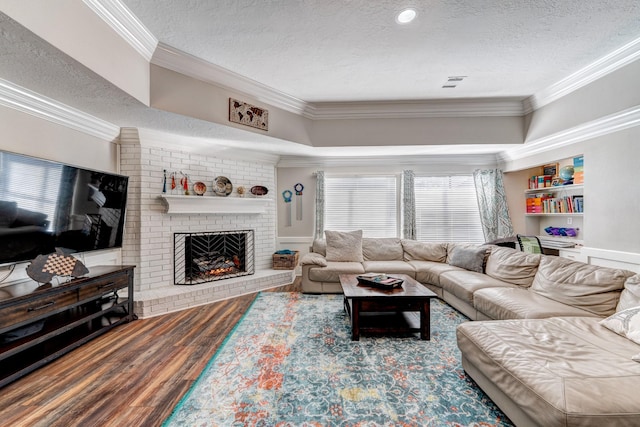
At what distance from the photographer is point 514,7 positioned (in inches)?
82.8

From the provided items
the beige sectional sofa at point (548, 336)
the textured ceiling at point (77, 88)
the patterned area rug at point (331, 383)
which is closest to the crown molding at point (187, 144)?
the textured ceiling at point (77, 88)

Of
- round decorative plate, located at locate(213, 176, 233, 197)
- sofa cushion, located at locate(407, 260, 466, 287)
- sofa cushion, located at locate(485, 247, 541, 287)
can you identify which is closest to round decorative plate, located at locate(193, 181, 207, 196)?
round decorative plate, located at locate(213, 176, 233, 197)

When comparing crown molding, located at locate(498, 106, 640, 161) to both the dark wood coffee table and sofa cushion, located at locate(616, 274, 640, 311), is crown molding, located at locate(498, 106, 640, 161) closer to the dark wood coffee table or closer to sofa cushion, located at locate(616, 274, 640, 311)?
sofa cushion, located at locate(616, 274, 640, 311)

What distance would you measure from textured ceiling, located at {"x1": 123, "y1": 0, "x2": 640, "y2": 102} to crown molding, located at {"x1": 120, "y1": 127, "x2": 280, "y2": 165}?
46.6 inches

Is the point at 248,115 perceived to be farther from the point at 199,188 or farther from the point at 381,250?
the point at 381,250

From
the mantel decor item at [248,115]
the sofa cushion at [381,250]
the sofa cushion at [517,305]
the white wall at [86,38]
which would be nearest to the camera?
the white wall at [86,38]

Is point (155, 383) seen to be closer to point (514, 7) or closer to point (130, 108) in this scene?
point (130, 108)

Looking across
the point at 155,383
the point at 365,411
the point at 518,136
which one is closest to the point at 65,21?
the point at 155,383

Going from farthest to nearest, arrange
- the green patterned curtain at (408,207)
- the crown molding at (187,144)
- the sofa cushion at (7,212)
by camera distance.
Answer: the green patterned curtain at (408,207), the crown molding at (187,144), the sofa cushion at (7,212)

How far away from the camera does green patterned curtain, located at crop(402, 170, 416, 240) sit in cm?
494

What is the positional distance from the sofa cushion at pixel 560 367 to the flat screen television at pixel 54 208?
11.8 ft

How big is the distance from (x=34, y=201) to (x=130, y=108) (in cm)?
116

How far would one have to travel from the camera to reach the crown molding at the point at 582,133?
9.01ft

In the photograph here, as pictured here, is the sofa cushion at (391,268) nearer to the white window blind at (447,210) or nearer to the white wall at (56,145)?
the white window blind at (447,210)
